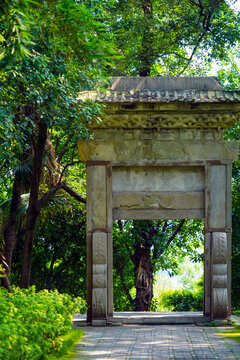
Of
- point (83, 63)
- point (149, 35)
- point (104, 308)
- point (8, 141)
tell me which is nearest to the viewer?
point (83, 63)

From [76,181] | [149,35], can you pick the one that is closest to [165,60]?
[149,35]

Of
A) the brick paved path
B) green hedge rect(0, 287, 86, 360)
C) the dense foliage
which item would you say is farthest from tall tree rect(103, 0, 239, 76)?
green hedge rect(0, 287, 86, 360)

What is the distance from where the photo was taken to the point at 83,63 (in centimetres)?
718

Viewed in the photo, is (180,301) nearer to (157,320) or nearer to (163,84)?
(157,320)

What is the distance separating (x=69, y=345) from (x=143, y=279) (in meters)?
8.39

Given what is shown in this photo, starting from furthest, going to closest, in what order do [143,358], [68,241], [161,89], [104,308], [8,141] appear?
[68,241]
[161,89]
[104,308]
[8,141]
[143,358]

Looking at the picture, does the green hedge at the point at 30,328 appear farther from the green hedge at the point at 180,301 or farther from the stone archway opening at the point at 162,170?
the green hedge at the point at 180,301

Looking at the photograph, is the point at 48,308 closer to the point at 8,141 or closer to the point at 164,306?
the point at 8,141

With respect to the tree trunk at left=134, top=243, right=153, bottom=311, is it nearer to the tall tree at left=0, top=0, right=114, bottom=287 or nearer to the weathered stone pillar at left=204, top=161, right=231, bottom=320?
the tall tree at left=0, top=0, right=114, bottom=287

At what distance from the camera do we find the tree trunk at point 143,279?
1571 centimetres

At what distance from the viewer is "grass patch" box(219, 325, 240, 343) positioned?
8.41 m

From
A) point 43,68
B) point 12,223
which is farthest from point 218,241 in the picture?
point 12,223

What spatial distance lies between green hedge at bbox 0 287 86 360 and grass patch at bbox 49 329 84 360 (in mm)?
100

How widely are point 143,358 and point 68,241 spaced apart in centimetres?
1048
